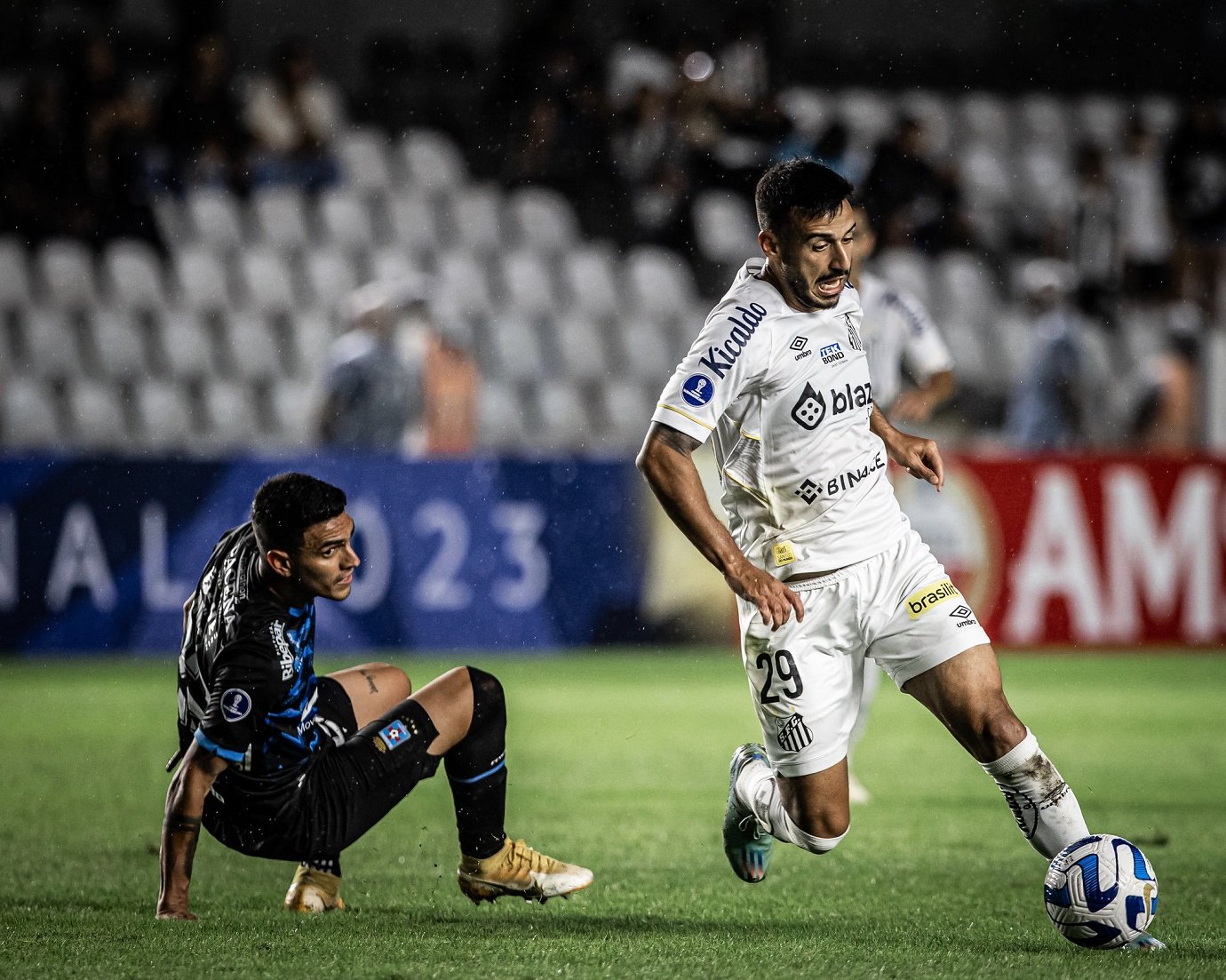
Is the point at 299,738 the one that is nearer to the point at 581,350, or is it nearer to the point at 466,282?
the point at 581,350

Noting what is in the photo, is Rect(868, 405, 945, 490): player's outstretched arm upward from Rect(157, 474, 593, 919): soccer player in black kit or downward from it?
upward

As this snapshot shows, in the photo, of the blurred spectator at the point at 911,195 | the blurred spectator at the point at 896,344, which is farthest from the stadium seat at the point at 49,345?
the blurred spectator at the point at 896,344

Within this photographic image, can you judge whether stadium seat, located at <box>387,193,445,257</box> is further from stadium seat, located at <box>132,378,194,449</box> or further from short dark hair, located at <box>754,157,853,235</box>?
short dark hair, located at <box>754,157,853,235</box>

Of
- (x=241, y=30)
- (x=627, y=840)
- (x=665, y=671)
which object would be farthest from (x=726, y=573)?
(x=241, y=30)

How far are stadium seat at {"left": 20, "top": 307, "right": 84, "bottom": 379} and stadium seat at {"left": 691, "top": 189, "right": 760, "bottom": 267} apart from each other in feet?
16.9

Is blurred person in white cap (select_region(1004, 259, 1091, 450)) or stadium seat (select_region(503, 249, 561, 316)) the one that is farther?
stadium seat (select_region(503, 249, 561, 316))

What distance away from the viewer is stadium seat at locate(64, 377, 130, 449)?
12.8m

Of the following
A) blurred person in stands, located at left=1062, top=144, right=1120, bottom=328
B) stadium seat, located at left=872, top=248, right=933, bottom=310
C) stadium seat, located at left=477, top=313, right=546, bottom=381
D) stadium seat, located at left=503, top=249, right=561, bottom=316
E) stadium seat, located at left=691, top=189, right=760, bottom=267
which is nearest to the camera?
stadium seat, located at left=477, top=313, right=546, bottom=381

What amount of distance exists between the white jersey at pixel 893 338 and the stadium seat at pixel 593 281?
26.0ft

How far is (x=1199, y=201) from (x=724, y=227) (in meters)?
4.18

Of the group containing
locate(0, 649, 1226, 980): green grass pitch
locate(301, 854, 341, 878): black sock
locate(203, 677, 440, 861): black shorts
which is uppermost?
locate(203, 677, 440, 861): black shorts

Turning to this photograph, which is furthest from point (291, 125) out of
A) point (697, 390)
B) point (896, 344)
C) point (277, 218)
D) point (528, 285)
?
point (697, 390)

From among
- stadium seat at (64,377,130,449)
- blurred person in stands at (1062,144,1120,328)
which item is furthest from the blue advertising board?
blurred person in stands at (1062,144,1120,328)

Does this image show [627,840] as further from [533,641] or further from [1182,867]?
[533,641]
